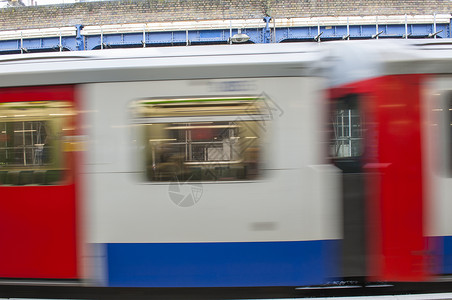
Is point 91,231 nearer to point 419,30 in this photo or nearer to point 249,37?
point 249,37

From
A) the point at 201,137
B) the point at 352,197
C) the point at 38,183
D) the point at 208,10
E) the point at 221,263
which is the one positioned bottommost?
the point at 221,263

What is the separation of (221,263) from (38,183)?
2101 millimetres

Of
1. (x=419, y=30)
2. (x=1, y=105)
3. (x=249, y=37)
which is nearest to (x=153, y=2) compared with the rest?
(x=249, y=37)

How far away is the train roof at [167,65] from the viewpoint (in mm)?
3297

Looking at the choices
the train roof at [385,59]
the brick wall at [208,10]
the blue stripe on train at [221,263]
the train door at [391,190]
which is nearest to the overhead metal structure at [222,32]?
the brick wall at [208,10]

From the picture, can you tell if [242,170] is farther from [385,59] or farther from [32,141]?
[32,141]

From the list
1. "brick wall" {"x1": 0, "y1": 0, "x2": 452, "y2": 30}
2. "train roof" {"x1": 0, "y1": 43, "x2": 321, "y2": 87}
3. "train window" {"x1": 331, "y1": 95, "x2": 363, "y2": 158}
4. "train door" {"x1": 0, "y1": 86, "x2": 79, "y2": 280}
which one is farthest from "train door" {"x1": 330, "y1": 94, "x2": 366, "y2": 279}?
"brick wall" {"x1": 0, "y1": 0, "x2": 452, "y2": 30}

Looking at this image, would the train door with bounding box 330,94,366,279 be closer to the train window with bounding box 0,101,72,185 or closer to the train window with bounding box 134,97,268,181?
the train window with bounding box 134,97,268,181

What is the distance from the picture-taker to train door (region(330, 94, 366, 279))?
3346 millimetres

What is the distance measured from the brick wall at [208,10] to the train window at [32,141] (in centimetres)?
1239

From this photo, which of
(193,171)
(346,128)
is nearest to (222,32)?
(346,128)

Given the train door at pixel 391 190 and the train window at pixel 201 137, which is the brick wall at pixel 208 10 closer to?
the train door at pixel 391 190

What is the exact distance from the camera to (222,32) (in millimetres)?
14078

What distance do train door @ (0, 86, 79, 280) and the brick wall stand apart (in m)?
12.4
